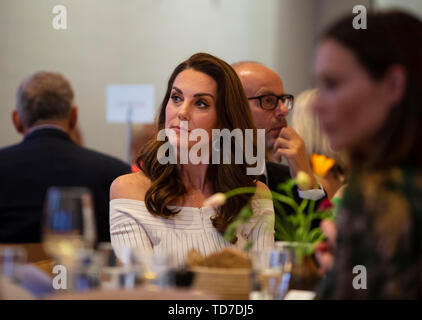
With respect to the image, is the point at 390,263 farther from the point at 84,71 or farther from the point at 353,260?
the point at 84,71

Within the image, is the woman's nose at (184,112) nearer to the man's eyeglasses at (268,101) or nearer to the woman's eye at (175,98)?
the woman's eye at (175,98)

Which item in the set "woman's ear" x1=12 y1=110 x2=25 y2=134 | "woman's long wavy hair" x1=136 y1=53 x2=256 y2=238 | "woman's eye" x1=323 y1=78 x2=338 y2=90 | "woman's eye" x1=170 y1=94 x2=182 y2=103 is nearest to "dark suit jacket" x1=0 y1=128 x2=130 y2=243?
"woman's ear" x1=12 y1=110 x2=25 y2=134

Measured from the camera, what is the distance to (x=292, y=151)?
3.12 meters

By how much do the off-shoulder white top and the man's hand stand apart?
0.57 m

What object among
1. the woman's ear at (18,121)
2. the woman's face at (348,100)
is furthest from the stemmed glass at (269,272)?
the woman's ear at (18,121)

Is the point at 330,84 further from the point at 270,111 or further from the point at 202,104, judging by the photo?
the point at 270,111

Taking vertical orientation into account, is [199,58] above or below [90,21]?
below

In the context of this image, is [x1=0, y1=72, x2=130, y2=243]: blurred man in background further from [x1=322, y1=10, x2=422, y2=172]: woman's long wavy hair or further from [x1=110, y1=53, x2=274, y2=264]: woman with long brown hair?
[x1=322, y1=10, x2=422, y2=172]: woman's long wavy hair

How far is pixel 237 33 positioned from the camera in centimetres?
666

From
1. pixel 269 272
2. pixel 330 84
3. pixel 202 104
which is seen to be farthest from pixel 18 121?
pixel 330 84

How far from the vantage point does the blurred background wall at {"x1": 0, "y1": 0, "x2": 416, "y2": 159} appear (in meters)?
6.61

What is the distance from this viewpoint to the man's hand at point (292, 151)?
10.1ft

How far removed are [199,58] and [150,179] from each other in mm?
525

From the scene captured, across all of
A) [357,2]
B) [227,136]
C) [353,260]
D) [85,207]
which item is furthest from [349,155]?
[357,2]
